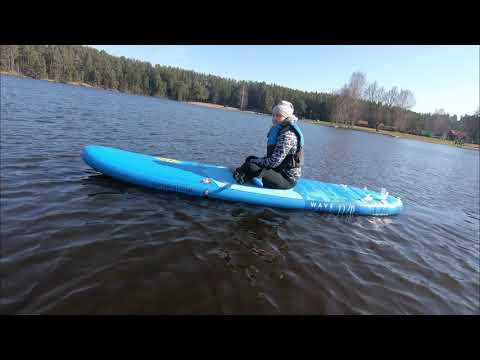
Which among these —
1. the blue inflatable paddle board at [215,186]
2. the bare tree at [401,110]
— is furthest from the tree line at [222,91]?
the blue inflatable paddle board at [215,186]

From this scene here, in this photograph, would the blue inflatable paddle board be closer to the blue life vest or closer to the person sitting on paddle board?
the person sitting on paddle board

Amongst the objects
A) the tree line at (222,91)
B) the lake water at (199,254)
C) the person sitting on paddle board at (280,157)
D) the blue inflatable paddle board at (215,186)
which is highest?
the tree line at (222,91)

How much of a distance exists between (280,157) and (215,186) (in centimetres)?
168

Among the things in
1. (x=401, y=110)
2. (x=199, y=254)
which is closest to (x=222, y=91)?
(x=401, y=110)

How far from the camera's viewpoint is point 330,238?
5668mm

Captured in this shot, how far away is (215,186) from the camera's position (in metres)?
6.49

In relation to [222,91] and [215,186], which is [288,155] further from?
[222,91]

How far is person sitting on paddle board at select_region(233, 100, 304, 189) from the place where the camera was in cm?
627

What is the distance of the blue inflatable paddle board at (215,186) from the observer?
6.50 m

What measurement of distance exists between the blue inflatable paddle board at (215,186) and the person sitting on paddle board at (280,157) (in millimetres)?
219

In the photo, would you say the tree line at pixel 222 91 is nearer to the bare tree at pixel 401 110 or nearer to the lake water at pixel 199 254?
the bare tree at pixel 401 110
